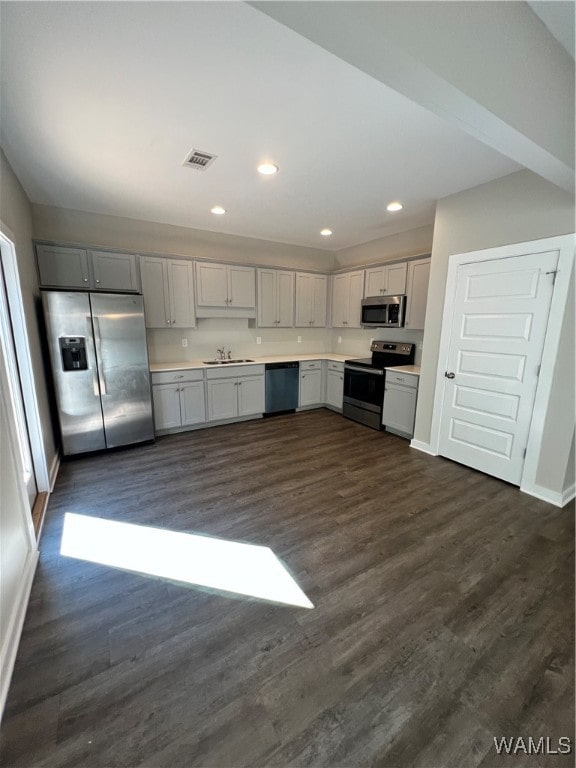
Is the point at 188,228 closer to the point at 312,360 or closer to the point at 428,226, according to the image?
the point at 312,360

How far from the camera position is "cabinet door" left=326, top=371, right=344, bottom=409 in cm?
498

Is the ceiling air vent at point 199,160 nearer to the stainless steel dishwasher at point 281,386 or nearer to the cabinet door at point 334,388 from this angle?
the stainless steel dishwasher at point 281,386

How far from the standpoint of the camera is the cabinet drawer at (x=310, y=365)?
5.04 m

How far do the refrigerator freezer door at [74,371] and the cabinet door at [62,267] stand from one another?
578 millimetres

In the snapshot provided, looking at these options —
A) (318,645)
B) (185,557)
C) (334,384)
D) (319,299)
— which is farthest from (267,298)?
(318,645)

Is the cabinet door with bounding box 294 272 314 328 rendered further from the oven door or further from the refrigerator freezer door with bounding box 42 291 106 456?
the refrigerator freezer door with bounding box 42 291 106 456

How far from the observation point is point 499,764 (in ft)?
3.62

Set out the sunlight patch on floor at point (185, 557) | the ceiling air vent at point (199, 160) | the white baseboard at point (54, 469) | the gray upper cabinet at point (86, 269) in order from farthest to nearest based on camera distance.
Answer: the gray upper cabinet at point (86, 269) < the white baseboard at point (54, 469) < the ceiling air vent at point (199, 160) < the sunlight patch on floor at point (185, 557)

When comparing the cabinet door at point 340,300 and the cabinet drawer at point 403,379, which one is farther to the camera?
the cabinet door at point 340,300

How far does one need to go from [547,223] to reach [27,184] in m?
4.64

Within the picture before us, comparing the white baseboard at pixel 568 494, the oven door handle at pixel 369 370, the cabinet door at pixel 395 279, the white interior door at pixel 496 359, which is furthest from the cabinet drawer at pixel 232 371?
the white baseboard at pixel 568 494

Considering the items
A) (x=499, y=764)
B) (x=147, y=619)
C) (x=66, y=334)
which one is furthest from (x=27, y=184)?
(x=499, y=764)

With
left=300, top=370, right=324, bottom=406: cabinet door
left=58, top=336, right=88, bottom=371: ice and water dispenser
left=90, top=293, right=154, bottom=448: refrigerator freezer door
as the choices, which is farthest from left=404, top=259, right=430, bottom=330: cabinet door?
left=58, top=336, right=88, bottom=371: ice and water dispenser

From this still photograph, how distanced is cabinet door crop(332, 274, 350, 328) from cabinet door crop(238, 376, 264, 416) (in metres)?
1.72
